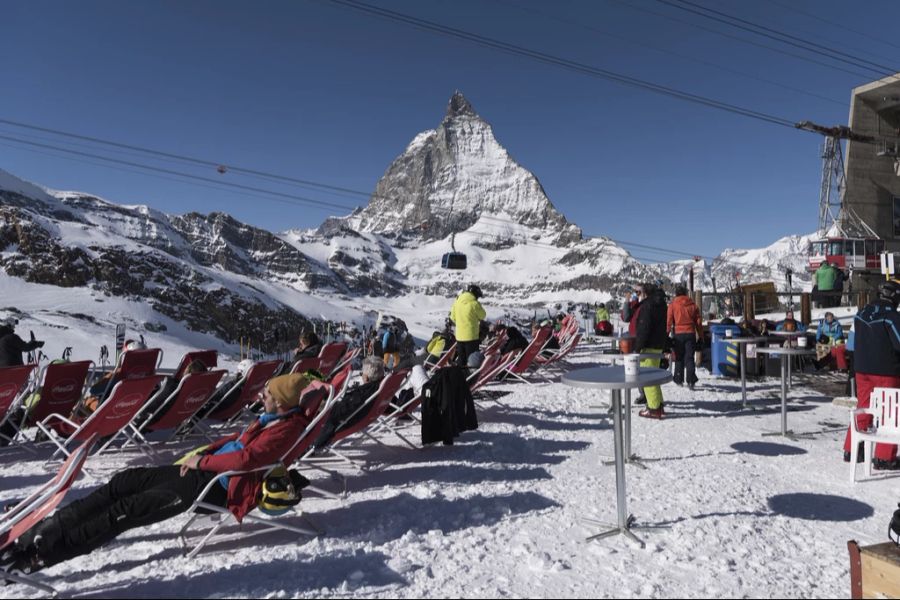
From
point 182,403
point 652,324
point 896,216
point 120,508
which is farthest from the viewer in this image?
point 896,216

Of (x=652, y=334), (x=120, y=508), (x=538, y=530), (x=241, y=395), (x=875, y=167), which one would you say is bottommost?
(x=538, y=530)

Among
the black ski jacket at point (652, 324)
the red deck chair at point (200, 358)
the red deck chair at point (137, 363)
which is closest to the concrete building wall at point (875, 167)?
the black ski jacket at point (652, 324)

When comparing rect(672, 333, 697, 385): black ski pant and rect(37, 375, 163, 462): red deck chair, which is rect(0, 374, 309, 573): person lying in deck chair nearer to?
rect(37, 375, 163, 462): red deck chair

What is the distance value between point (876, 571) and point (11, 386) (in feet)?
19.3

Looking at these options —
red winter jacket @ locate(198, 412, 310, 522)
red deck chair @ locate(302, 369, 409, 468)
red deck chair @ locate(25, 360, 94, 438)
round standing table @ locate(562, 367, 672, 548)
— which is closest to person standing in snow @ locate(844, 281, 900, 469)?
round standing table @ locate(562, 367, 672, 548)

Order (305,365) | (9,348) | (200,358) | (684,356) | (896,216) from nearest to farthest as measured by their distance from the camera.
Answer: (9,348)
(305,365)
(200,358)
(684,356)
(896,216)

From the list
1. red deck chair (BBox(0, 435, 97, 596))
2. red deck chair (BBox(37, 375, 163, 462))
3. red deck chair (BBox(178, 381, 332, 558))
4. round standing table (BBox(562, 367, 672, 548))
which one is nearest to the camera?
red deck chair (BBox(0, 435, 97, 596))

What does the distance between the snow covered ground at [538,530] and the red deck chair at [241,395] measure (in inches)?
31.5

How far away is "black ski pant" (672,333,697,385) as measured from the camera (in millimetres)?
7484

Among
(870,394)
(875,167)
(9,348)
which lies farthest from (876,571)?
(875,167)

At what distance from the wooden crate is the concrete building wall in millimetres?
35552

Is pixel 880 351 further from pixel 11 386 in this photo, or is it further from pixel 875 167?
pixel 875 167

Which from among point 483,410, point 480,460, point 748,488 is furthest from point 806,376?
point 480,460

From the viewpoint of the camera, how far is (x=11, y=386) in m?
4.71
